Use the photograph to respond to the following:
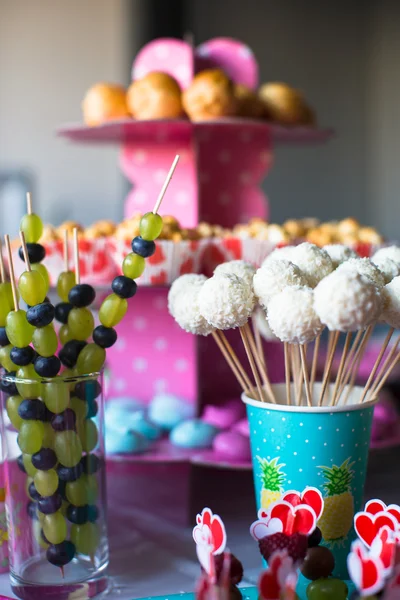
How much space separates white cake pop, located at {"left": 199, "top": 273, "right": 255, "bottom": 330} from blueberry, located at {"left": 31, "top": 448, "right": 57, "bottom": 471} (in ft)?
0.75

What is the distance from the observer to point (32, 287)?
30.5 inches

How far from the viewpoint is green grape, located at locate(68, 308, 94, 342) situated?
2.73 ft

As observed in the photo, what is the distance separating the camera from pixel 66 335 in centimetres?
85

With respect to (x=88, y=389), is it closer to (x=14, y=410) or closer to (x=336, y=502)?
(x=14, y=410)

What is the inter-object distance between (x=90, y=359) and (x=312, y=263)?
0.87 feet

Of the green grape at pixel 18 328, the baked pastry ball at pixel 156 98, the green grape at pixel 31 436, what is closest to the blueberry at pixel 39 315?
the green grape at pixel 18 328

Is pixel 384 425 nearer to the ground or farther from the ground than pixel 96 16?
nearer to the ground

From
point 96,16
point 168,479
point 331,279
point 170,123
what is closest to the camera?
point 331,279

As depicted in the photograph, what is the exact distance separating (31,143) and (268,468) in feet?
12.5

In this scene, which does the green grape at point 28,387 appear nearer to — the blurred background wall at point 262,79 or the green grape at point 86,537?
the green grape at point 86,537

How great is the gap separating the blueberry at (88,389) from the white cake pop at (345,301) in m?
0.28

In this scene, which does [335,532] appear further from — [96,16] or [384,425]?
[96,16]

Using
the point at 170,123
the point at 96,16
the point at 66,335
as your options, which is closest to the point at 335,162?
the point at 96,16

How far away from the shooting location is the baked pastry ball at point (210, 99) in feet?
3.95
